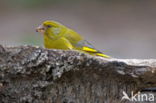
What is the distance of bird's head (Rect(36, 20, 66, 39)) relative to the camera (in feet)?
10.6

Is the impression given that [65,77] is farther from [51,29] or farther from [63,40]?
[51,29]

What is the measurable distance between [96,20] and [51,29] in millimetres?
4613

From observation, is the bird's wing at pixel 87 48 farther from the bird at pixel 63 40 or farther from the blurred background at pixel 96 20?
the blurred background at pixel 96 20

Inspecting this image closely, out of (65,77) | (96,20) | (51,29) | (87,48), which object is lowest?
(65,77)

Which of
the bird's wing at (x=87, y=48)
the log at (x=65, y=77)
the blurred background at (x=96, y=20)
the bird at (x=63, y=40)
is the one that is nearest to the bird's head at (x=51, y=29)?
the bird at (x=63, y=40)

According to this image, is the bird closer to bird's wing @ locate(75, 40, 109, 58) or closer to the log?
bird's wing @ locate(75, 40, 109, 58)

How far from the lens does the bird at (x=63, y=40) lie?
10.2 feet

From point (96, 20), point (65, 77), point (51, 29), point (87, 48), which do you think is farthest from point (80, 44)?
point (96, 20)

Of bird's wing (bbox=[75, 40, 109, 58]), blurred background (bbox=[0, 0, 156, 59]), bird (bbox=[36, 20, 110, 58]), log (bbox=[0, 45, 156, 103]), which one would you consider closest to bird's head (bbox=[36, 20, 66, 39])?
bird (bbox=[36, 20, 110, 58])

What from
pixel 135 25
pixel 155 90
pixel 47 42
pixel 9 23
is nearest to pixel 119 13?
pixel 135 25

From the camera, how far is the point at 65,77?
2.31m

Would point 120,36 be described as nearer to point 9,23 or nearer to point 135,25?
point 135,25

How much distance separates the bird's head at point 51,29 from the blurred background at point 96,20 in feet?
9.73

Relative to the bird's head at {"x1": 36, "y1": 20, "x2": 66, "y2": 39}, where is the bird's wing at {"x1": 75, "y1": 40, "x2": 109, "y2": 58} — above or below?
below
